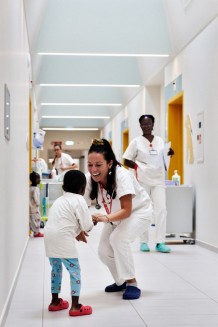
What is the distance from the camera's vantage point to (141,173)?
6.88 meters

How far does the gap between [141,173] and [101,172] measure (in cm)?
292

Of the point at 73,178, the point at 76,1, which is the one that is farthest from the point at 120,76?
the point at 73,178

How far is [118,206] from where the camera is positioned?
420cm

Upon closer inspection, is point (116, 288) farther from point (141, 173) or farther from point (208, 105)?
point (208, 105)

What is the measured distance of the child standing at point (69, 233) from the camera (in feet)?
11.7

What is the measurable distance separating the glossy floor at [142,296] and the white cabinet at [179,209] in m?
1.41

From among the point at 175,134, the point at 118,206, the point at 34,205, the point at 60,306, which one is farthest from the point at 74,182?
the point at 175,134

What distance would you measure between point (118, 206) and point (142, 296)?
698 millimetres

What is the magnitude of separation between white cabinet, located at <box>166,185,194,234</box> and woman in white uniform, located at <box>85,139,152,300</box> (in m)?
3.57

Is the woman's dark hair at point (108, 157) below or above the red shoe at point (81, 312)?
above

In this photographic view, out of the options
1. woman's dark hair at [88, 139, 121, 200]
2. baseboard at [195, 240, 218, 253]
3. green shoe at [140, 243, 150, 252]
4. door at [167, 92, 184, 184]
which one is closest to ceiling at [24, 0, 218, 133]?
door at [167, 92, 184, 184]

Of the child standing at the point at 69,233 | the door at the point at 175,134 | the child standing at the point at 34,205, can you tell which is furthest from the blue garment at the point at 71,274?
the door at the point at 175,134

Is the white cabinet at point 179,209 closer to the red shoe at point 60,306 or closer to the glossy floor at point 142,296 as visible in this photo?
the glossy floor at point 142,296

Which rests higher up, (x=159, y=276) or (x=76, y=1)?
(x=76, y=1)
